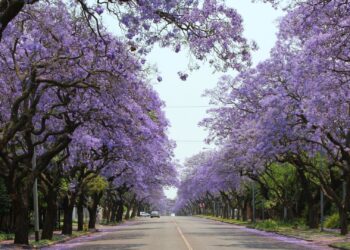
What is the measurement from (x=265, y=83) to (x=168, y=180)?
106 feet

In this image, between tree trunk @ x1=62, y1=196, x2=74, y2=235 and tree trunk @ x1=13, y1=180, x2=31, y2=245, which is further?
tree trunk @ x1=62, y1=196, x2=74, y2=235

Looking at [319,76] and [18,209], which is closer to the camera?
[319,76]

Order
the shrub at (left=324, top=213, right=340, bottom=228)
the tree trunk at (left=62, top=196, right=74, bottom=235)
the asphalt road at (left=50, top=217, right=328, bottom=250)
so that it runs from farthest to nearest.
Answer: the shrub at (left=324, top=213, right=340, bottom=228) < the tree trunk at (left=62, top=196, right=74, bottom=235) < the asphalt road at (left=50, top=217, right=328, bottom=250)

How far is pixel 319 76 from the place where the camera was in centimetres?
2088

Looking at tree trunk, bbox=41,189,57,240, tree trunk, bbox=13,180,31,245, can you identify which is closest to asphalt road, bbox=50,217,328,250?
tree trunk, bbox=41,189,57,240

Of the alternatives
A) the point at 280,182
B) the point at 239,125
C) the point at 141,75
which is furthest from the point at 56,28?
the point at 280,182

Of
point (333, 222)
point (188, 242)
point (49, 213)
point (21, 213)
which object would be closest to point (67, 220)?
point (49, 213)

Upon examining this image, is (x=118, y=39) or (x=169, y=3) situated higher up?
(x=118, y=39)

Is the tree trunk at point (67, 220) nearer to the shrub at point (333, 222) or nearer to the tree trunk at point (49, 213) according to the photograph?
the tree trunk at point (49, 213)

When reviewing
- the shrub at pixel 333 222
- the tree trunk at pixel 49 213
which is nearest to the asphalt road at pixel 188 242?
A: the tree trunk at pixel 49 213

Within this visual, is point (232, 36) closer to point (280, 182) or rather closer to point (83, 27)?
point (83, 27)

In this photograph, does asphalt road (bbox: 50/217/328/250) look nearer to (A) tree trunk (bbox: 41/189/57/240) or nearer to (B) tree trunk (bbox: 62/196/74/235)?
(A) tree trunk (bbox: 41/189/57/240)

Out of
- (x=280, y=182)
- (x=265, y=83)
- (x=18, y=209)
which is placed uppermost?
(x=265, y=83)

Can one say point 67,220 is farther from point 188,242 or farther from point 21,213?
point 188,242
